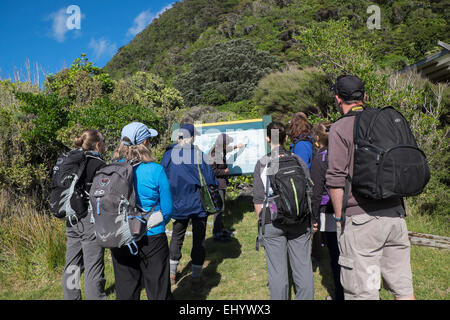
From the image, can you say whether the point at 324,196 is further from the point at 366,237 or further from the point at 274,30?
the point at 274,30

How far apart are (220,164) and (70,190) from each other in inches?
115

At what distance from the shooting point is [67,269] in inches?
114

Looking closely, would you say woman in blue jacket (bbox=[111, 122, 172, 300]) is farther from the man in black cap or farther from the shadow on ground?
the man in black cap

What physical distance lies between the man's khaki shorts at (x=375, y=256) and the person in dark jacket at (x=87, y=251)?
7.42 ft

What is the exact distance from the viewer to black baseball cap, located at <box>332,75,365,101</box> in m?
2.14

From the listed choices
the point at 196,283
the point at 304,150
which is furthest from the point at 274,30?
the point at 196,283

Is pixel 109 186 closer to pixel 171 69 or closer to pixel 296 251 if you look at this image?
pixel 296 251

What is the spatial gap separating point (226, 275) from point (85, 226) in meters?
2.20

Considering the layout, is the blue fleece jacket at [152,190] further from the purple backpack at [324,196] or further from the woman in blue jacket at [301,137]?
the woman in blue jacket at [301,137]

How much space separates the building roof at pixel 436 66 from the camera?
736cm

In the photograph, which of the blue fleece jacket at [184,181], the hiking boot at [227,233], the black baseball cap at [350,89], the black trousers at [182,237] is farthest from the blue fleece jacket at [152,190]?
the hiking boot at [227,233]

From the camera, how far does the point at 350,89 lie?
2156 mm

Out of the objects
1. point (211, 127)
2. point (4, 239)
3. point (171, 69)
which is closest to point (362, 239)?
point (211, 127)

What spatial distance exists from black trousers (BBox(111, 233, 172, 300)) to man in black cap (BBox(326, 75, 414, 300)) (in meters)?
1.46
